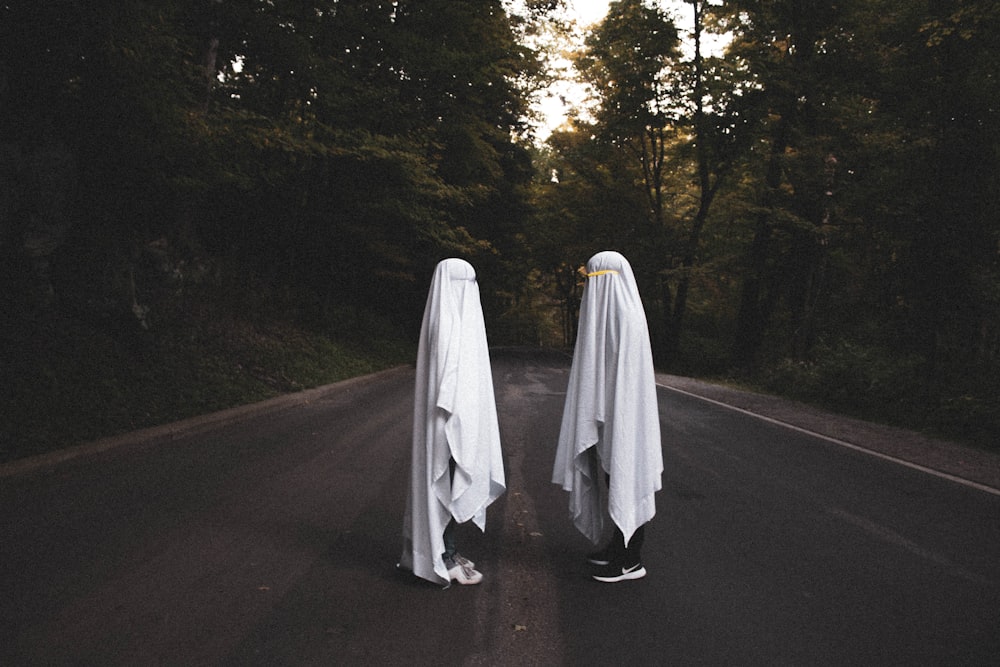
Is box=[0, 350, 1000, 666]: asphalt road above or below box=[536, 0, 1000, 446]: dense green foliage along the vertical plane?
below

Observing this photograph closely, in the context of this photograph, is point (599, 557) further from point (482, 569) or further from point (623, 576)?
point (482, 569)

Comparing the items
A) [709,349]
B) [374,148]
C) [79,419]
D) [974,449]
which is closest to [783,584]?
[974,449]

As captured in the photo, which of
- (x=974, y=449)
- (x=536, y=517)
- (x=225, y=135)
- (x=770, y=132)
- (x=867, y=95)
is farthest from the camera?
(x=770, y=132)

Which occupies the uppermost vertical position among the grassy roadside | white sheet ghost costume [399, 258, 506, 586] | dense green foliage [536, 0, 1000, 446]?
dense green foliage [536, 0, 1000, 446]

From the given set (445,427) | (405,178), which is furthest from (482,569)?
(405,178)

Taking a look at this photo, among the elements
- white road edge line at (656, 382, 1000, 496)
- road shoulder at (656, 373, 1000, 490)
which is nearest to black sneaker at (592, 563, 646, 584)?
white road edge line at (656, 382, 1000, 496)

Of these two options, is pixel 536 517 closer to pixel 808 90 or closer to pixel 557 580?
pixel 557 580

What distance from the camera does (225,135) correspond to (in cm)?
1112

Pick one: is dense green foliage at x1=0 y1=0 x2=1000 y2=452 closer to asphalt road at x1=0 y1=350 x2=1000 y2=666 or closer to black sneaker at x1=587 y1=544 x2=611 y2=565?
asphalt road at x1=0 y1=350 x2=1000 y2=666

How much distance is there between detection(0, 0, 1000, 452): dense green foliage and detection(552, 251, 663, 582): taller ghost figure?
650 centimetres

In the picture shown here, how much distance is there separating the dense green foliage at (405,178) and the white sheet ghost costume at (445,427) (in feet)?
18.7

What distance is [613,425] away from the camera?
4.38 meters

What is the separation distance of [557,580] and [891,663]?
1.91 metres

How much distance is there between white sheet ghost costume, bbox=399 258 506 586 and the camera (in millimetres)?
4137
